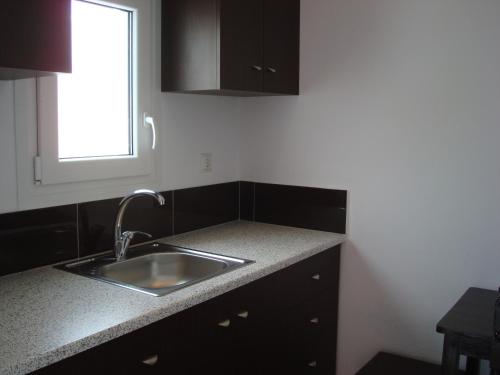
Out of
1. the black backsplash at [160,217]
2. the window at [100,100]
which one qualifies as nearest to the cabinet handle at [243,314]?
the black backsplash at [160,217]

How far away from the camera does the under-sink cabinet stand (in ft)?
5.29

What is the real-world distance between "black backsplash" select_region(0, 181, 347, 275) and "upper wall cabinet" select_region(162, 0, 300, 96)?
22.6 inches

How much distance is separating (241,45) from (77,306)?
1.36 m

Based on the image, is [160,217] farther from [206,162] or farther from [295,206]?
[295,206]

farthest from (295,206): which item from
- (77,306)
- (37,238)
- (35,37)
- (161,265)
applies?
(35,37)

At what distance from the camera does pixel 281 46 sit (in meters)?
2.71

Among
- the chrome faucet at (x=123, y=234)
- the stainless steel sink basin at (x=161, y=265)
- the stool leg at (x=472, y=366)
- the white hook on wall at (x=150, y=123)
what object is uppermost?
the white hook on wall at (x=150, y=123)

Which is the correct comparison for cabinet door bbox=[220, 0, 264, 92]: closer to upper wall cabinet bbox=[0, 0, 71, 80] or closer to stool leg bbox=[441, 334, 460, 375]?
upper wall cabinet bbox=[0, 0, 71, 80]

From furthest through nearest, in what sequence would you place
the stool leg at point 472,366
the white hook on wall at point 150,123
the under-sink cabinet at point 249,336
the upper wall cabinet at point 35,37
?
the white hook on wall at point 150,123 < the stool leg at point 472,366 < the under-sink cabinet at point 249,336 < the upper wall cabinet at point 35,37

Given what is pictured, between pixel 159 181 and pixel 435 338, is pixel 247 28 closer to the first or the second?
pixel 159 181

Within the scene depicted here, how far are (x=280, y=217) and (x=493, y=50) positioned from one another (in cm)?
132

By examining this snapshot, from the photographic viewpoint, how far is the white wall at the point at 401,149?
7.81 feet

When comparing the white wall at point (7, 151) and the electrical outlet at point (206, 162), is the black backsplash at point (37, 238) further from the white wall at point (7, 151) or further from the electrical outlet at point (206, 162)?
the electrical outlet at point (206, 162)

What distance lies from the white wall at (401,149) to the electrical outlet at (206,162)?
0.35 metres
